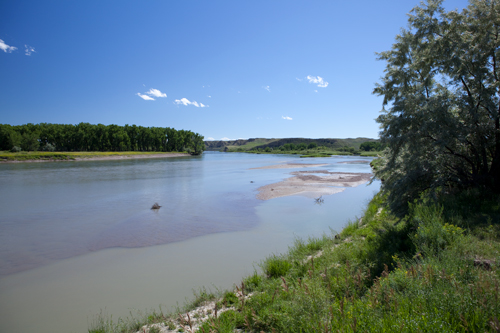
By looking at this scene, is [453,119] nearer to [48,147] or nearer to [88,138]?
[48,147]

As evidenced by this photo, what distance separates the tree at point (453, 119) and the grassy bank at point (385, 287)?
0.87 m

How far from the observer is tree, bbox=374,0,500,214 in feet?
25.6

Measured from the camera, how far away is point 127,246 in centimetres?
998

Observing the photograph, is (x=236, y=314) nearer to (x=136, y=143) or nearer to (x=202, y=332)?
(x=202, y=332)

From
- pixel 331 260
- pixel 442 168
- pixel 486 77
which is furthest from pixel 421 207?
pixel 486 77

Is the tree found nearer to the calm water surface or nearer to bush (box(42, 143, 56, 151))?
the calm water surface

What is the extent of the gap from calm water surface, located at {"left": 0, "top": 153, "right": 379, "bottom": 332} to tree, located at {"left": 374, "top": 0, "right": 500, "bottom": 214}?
4545 millimetres

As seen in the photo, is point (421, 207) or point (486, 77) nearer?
point (421, 207)

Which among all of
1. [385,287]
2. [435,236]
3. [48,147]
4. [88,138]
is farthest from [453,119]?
[88,138]

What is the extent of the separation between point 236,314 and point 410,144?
736 centimetres

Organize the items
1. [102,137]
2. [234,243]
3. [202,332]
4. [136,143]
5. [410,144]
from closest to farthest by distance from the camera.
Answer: [202,332] → [410,144] → [234,243] → [102,137] → [136,143]

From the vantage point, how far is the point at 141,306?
5988 millimetres

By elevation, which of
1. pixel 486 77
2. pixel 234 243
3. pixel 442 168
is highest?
pixel 486 77

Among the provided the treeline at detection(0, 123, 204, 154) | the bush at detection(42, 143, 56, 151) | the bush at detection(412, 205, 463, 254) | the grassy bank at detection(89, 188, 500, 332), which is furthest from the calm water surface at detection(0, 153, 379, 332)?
the bush at detection(42, 143, 56, 151)
